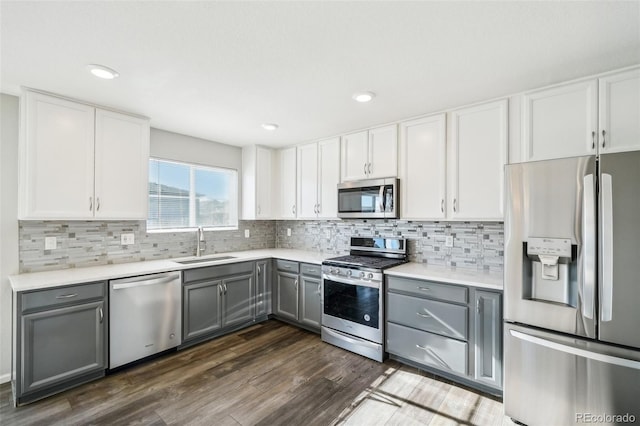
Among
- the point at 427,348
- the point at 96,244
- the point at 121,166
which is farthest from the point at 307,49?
the point at 96,244

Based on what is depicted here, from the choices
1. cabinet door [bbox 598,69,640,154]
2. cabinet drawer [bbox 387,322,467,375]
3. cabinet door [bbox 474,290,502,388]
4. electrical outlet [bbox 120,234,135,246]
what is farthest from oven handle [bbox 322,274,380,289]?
electrical outlet [bbox 120,234,135,246]

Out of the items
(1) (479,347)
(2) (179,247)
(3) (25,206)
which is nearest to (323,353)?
(1) (479,347)

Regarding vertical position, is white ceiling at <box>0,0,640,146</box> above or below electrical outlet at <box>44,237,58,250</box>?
above

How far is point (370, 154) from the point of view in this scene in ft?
10.8

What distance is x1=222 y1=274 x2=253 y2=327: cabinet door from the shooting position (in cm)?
337

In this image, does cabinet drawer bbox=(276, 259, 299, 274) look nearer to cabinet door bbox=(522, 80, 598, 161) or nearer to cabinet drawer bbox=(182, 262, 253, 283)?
cabinet drawer bbox=(182, 262, 253, 283)

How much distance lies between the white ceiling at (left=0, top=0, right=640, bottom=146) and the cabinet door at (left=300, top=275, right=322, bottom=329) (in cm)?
198

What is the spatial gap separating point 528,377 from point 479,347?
0.40 metres

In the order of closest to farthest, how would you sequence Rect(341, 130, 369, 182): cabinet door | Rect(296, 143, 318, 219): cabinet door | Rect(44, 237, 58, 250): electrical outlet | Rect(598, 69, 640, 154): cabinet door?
1. Rect(598, 69, 640, 154): cabinet door
2. Rect(44, 237, 58, 250): electrical outlet
3. Rect(341, 130, 369, 182): cabinet door
4. Rect(296, 143, 318, 219): cabinet door

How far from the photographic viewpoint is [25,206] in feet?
7.66

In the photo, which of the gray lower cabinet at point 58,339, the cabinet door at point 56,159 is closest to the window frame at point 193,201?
the cabinet door at point 56,159

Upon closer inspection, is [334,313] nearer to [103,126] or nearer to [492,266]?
[492,266]

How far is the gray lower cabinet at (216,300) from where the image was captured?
3.05 meters

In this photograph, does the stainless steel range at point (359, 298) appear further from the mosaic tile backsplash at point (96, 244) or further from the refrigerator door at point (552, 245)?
the mosaic tile backsplash at point (96, 244)
